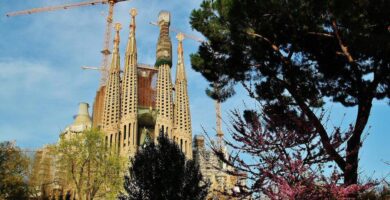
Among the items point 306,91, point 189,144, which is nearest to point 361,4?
point 306,91

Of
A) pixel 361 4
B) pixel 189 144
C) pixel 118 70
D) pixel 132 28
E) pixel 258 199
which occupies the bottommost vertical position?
pixel 258 199

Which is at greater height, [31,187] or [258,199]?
[31,187]

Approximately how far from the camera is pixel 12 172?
2367 cm

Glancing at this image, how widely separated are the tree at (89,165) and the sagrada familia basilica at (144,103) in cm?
2551

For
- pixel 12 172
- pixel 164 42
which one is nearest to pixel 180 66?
pixel 164 42

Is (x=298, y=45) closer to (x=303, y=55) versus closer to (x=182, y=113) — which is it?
(x=303, y=55)

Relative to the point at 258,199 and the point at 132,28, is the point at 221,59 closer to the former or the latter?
the point at 258,199

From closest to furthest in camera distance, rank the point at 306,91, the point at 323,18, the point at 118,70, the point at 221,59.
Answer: the point at 323,18 < the point at 306,91 < the point at 221,59 < the point at 118,70

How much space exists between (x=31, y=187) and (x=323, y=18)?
2043 centimetres

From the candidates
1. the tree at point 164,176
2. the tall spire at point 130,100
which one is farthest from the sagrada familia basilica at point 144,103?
the tree at point 164,176

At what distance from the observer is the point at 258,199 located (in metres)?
9.91

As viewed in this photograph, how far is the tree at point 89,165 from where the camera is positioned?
24.0m

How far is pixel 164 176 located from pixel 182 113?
42.2 m

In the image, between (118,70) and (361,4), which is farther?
(118,70)
